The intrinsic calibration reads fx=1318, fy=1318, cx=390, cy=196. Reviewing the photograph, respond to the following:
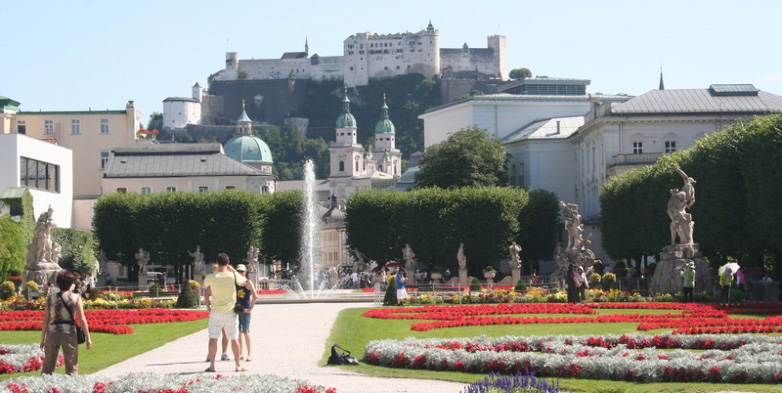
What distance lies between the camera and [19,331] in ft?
112

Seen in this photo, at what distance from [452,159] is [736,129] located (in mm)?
41116

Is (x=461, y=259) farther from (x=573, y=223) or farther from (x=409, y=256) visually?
(x=573, y=223)

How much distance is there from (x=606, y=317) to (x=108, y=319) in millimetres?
14099

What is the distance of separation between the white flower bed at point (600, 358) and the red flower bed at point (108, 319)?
35.6 feet

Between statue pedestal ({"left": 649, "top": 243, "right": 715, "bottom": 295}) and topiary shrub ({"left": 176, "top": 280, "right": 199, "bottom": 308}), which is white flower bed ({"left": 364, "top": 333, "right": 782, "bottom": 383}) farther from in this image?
topiary shrub ({"left": 176, "top": 280, "right": 199, "bottom": 308})

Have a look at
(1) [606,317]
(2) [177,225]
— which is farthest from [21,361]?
(2) [177,225]

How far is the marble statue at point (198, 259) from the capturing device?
243ft

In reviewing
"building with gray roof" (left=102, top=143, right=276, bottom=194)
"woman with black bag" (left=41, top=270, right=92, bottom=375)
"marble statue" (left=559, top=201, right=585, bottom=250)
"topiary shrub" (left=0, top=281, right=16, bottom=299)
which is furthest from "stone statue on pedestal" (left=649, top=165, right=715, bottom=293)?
"building with gray roof" (left=102, top=143, right=276, bottom=194)

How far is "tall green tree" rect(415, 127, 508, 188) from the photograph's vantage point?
96.9 m

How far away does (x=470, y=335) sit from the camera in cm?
2944

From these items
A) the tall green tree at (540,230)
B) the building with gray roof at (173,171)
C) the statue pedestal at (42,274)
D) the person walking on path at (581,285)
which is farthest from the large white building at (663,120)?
the statue pedestal at (42,274)

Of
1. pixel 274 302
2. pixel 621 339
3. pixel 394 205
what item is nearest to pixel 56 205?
pixel 394 205

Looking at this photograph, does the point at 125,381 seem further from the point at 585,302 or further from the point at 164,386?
the point at 585,302

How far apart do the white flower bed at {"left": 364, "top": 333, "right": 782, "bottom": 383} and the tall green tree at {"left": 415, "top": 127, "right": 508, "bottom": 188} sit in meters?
69.8
